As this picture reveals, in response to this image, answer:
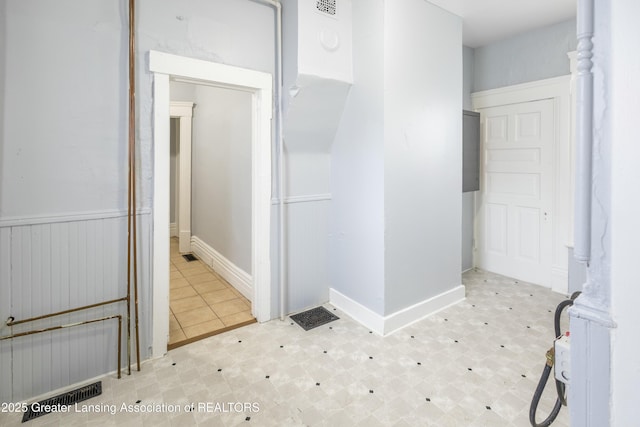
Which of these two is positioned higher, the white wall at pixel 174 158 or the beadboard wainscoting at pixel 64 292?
the white wall at pixel 174 158

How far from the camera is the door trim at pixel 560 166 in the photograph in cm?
332

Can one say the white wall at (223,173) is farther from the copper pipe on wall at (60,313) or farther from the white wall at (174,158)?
the copper pipe on wall at (60,313)

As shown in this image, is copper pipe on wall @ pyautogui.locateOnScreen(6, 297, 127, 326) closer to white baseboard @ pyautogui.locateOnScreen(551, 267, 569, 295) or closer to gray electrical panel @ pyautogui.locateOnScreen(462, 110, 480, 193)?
gray electrical panel @ pyautogui.locateOnScreen(462, 110, 480, 193)

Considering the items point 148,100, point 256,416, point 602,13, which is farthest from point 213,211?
point 602,13

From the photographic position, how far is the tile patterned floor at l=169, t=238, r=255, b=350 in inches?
107

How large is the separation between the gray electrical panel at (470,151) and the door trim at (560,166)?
0.52 meters

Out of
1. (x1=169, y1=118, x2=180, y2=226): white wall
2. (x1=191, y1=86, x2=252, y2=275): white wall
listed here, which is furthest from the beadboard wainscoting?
(x1=169, y1=118, x2=180, y2=226): white wall

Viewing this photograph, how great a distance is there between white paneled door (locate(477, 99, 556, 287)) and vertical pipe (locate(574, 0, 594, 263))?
116 inches

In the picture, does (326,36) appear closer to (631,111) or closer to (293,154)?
(293,154)

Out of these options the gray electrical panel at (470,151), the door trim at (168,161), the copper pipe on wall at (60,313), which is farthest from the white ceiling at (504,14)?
the copper pipe on wall at (60,313)

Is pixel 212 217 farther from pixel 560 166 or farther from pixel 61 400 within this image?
pixel 560 166

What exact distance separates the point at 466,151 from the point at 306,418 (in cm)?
308

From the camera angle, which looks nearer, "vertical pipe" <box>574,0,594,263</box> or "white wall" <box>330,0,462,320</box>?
"vertical pipe" <box>574,0,594,263</box>

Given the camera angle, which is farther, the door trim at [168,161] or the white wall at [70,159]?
the door trim at [168,161]
